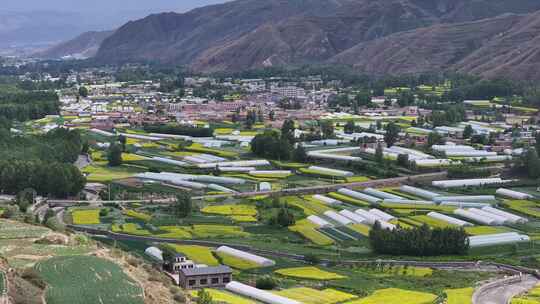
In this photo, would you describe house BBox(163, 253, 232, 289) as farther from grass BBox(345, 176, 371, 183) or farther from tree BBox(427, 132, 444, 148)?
tree BBox(427, 132, 444, 148)

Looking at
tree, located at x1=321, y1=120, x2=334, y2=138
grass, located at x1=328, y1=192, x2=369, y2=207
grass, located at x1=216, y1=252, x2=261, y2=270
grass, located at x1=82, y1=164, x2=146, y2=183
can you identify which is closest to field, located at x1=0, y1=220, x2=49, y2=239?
grass, located at x1=216, y1=252, x2=261, y2=270

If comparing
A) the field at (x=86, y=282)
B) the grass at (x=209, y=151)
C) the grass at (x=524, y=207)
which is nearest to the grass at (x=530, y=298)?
the field at (x=86, y=282)

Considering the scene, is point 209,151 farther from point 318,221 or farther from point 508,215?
point 508,215

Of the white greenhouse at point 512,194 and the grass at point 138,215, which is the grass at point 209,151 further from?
the white greenhouse at point 512,194

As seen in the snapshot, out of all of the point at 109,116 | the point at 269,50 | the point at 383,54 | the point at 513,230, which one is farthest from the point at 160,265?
the point at 269,50

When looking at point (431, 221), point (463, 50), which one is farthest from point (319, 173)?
point (463, 50)

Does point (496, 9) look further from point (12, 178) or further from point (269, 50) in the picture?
point (12, 178)
